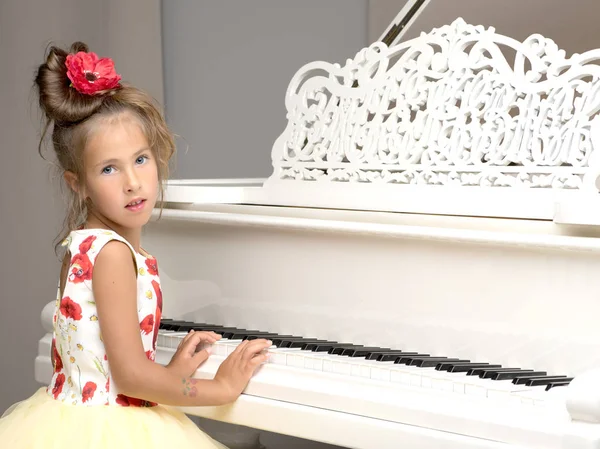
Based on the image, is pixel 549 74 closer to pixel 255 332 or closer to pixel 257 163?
pixel 255 332

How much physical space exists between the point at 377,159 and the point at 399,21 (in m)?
0.56

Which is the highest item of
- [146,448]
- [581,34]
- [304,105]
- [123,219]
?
[581,34]

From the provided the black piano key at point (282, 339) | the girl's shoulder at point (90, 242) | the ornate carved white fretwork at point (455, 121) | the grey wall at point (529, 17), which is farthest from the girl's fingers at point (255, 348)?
the grey wall at point (529, 17)

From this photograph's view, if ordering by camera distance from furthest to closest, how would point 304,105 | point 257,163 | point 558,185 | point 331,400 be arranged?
point 257,163 → point 304,105 → point 558,185 → point 331,400

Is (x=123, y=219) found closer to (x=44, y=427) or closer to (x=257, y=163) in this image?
(x=44, y=427)

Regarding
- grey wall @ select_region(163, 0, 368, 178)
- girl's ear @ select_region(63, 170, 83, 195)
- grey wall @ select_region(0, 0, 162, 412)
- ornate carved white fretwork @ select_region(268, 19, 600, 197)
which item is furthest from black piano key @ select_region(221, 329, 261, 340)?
grey wall @ select_region(163, 0, 368, 178)

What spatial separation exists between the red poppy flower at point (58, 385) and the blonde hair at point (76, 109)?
370mm

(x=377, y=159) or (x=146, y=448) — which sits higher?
(x=377, y=159)

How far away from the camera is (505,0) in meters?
2.91

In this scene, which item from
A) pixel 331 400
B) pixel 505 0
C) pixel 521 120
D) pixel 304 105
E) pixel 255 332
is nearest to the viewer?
pixel 331 400

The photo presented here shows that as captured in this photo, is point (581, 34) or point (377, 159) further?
point (581, 34)

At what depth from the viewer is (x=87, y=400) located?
201cm

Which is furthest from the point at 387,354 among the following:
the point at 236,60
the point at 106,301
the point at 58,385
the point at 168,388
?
the point at 236,60

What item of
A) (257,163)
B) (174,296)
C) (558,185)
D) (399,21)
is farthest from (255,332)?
(257,163)
